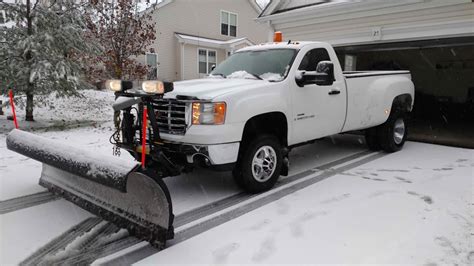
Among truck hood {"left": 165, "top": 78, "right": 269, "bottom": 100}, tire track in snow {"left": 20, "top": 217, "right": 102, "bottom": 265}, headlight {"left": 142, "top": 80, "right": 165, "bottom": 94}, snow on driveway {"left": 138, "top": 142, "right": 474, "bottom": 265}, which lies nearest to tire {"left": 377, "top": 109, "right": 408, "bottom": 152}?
snow on driveway {"left": 138, "top": 142, "right": 474, "bottom": 265}

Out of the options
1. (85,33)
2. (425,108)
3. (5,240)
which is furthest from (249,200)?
(425,108)

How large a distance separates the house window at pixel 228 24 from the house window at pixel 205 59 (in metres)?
2.07

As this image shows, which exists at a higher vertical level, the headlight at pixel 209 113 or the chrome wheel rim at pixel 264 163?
the headlight at pixel 209 113

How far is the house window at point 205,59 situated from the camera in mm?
22984

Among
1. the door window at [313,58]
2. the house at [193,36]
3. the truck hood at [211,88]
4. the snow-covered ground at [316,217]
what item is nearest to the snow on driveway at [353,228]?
the snow-covered ground at [316,217]

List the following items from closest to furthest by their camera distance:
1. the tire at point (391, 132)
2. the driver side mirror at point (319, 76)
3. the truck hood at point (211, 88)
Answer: the truck hood at point (211, 88) < the driver side mirror at point (319, 76) < the tire at point (391, 132)

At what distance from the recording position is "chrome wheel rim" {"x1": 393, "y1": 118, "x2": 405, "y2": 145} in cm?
722

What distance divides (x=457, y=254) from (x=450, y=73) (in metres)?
16.3

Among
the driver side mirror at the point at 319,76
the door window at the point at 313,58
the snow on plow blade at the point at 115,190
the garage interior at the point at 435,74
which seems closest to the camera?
the snow on plow blade at the point at 115,190

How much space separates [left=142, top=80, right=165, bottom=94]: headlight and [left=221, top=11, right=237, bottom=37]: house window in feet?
71.8

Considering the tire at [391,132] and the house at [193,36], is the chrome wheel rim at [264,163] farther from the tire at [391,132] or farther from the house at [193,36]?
the house at [193,36]

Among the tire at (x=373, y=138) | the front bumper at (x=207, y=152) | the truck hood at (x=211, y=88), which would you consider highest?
the truck hood at (x=211, y=88)

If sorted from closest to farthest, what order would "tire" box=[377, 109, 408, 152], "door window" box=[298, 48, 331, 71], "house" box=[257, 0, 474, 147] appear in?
"door window" box=[298, 48, 331, 71] < "tire" box=[377, 109, 408, 152] < "house" box=[257, 0, 474, 147]

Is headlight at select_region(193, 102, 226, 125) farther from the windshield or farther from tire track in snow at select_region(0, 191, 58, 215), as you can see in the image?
tire track in snow at select_region(0, 191, 58, 215)
